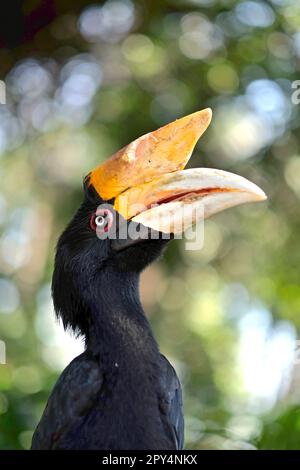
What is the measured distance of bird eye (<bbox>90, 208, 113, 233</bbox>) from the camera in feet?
11.3

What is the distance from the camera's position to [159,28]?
A: 747cm

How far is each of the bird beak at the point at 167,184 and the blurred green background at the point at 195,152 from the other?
2.61m

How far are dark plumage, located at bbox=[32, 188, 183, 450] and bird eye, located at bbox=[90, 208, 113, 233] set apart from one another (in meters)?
0.04

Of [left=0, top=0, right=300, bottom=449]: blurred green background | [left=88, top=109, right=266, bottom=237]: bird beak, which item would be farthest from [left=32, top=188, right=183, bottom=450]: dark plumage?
[left=0, top=0, right=300, bottom=449]: blurred green background

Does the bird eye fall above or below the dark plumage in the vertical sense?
above

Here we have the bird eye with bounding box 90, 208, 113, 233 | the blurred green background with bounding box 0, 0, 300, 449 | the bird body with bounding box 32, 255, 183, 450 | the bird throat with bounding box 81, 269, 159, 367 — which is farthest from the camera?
the blurred green background with bounding box 0, 0, 300, 449

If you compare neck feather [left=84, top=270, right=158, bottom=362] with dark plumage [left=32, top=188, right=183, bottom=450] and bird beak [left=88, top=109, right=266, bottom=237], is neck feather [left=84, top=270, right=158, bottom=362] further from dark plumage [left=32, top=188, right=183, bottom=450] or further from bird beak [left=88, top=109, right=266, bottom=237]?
bird beak [left=88, top=109, right=266, bottom=237]

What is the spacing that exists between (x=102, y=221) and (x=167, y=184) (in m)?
0.27

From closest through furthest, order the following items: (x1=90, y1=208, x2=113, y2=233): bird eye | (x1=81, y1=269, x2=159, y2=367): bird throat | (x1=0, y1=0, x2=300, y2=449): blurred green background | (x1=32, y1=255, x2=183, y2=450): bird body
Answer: (x1=32, y1=255, x2=183, y2=450): bird body → (x1=81, y1=269, x2=159, y2=367): bird throat → (x1=90, y1=208, x2=113, y2=233): bird eye → (x1=0, y1=0, x2=300, y2=449): blurred green background

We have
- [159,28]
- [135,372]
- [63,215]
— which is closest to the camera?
[135,372]

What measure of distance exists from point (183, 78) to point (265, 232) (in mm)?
1416
